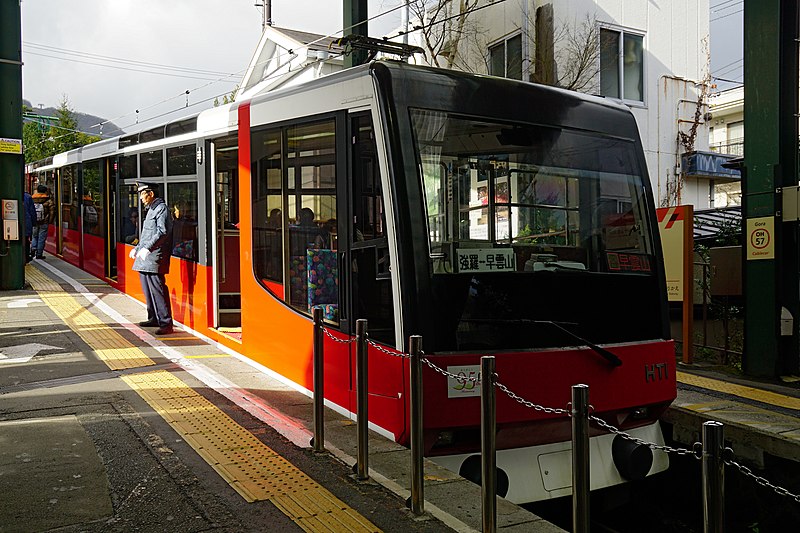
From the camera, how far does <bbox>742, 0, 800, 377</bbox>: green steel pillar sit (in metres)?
8.17

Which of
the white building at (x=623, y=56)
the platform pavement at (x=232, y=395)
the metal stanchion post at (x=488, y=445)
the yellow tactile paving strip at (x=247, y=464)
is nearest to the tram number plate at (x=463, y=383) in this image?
the platform pavement at (x=232, y=395)

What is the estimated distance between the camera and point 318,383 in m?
5.16

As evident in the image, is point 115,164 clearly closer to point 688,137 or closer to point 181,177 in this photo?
point 181,177

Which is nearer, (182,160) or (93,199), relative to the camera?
(182,160)

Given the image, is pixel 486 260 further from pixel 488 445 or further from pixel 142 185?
pixel 142 185

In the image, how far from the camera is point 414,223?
16.3 ft

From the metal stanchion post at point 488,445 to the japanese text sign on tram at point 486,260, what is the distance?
1261 mm

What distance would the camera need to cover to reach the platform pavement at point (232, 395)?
4.25 meters

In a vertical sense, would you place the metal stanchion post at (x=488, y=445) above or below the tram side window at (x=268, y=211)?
below

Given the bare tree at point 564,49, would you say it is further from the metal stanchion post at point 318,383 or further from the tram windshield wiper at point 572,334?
the metal stanchion post at point 318,383

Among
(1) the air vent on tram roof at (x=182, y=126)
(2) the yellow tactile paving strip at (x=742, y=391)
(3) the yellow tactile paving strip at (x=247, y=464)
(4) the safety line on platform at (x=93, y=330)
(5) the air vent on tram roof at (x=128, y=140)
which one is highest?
(5) the air vent on tram roof at (x=128, y=140)

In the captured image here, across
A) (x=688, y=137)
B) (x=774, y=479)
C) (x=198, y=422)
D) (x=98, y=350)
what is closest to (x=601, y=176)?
(x=774, y=479)

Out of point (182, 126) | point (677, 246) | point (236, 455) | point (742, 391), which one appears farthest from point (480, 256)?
point (182, 126)

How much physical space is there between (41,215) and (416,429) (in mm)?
14204
